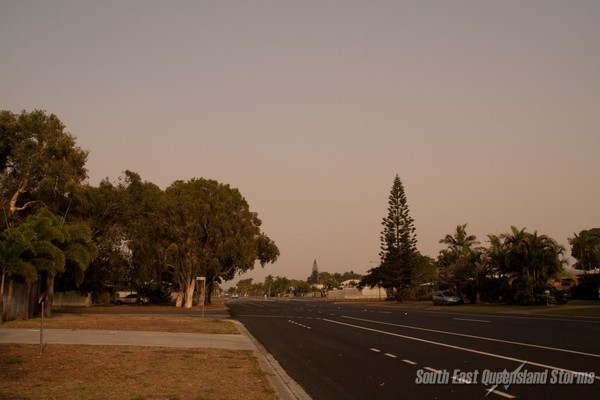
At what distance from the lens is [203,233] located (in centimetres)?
5494


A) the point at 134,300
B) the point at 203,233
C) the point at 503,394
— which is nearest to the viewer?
the point at 503,394

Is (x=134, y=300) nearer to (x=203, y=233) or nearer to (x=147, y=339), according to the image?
(x=203, y=233)

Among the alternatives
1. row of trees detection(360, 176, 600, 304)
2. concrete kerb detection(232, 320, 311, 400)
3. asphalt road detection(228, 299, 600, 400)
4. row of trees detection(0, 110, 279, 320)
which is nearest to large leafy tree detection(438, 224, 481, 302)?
row of trees detection(360, 176, 600, 304)

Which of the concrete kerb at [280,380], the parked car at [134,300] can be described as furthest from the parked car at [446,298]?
the concrete kerb at [280,380]

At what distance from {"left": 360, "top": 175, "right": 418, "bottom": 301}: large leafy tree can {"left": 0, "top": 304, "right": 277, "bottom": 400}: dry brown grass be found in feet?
197

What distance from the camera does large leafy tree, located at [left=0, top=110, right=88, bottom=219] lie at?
36.1 m

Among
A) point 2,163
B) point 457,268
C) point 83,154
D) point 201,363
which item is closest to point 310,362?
point 201,363

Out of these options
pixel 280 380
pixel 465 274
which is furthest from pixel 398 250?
pixel 280 380

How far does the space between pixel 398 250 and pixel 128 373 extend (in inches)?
2606

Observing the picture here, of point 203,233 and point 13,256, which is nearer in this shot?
point 13,256

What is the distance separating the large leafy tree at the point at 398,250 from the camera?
7381 cm

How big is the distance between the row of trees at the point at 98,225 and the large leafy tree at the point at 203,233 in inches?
3.9

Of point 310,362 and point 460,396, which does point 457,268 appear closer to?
point 310,362

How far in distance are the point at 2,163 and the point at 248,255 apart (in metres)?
24.6
